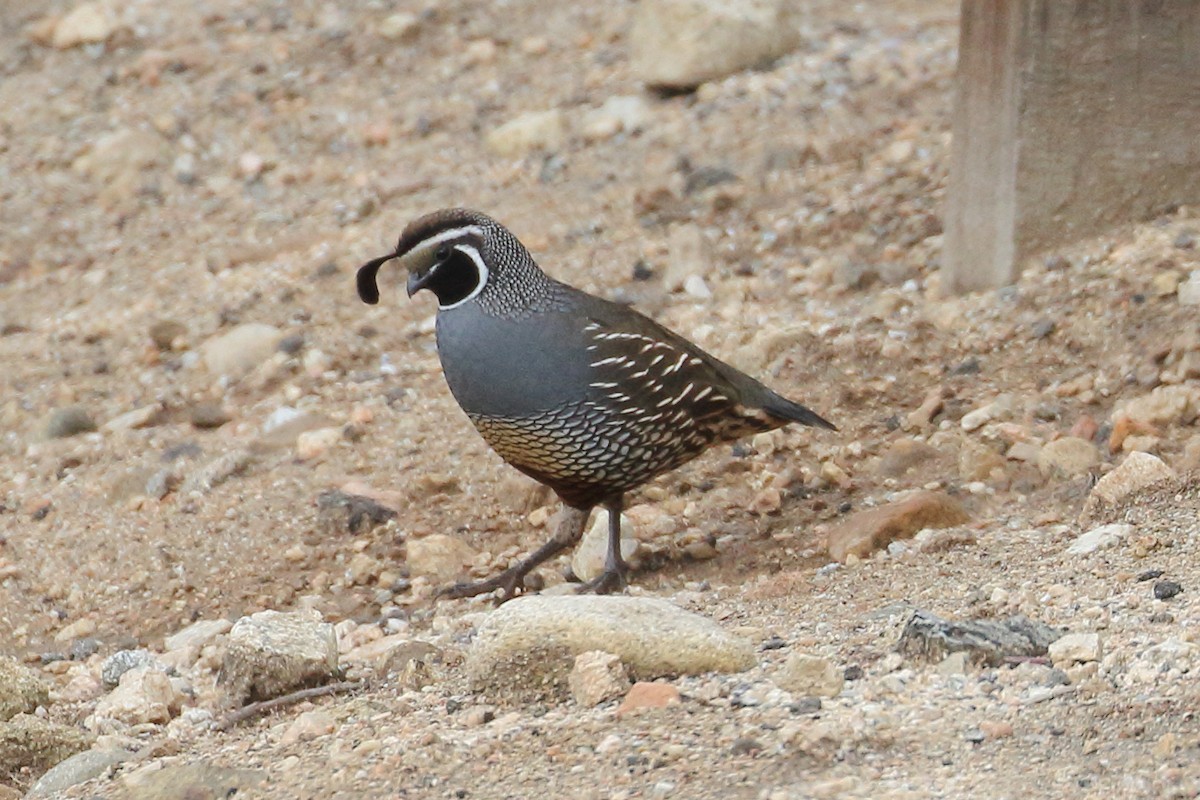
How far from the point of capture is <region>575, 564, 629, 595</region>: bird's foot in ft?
17.4

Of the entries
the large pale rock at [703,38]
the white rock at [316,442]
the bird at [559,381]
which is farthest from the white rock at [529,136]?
the bird at [559,381]

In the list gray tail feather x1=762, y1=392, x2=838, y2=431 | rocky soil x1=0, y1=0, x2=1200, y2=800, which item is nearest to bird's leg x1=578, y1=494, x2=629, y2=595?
rocky soil x1=0, y1=0, x2=1200, y2=800

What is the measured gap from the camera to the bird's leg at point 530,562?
17.8ft

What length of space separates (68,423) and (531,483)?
1.94 meters

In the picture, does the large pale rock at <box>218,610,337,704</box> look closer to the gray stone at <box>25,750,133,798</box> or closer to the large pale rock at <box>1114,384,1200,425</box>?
the gray stone at <box>25,750,133,798</box>

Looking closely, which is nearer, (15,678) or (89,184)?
(15,678)

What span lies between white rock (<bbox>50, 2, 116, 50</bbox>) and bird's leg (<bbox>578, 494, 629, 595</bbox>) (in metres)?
5.93

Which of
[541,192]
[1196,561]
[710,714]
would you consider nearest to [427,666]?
[710,714]

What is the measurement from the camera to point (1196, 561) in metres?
4.31

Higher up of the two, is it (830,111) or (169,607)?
(830,111)

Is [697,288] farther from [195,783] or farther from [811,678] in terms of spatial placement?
[195,783]

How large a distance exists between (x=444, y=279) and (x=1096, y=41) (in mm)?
2302

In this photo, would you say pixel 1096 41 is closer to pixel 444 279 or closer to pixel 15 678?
pixel 444 279

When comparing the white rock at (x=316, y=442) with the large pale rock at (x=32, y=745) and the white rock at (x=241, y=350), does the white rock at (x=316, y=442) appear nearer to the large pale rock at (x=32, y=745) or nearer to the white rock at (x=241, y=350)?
the white rock at (x=241, y=350)
